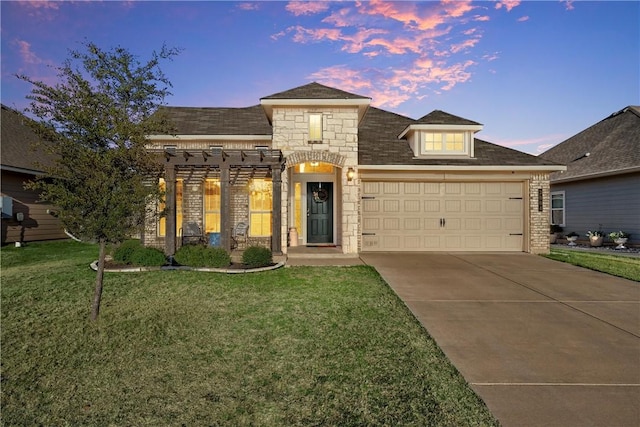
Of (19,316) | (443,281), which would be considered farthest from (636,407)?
(19,316)

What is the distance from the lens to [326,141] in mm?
10953

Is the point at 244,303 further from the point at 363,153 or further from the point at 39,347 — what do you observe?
the point at 363,153

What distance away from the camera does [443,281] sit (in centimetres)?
741

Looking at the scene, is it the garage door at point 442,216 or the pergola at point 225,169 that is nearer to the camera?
the pergola at point 225,169

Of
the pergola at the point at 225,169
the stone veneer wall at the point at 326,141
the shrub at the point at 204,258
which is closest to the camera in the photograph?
the shrub at the point at 204,258

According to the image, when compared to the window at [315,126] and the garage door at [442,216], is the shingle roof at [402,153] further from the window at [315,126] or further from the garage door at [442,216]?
the window at [315,126]

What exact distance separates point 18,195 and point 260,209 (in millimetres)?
10380

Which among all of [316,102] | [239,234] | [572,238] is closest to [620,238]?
[572,238]

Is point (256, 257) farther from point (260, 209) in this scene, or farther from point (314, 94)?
point (314, 94)

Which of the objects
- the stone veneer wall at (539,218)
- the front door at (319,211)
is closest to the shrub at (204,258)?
the front door at (319,211)

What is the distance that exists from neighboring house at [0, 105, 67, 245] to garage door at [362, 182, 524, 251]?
12.8 metres

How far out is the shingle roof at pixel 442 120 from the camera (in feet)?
40.0

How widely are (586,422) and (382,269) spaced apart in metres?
6.19

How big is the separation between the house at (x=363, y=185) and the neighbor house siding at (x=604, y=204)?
4.29m
